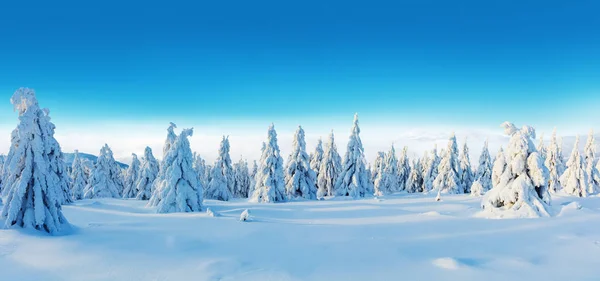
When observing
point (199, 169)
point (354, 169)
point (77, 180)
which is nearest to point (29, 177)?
point (354, 169)

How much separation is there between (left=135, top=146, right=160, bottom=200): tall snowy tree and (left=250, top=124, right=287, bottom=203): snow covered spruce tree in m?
16.6

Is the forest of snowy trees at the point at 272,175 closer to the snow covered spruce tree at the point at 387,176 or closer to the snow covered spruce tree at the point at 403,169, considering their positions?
the snow covered spruce tree at the point at 387,176

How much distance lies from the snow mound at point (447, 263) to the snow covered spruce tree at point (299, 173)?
27.3 meters

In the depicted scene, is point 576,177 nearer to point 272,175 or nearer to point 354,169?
point 354,169

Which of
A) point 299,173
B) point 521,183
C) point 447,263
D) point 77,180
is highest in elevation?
point 299,173

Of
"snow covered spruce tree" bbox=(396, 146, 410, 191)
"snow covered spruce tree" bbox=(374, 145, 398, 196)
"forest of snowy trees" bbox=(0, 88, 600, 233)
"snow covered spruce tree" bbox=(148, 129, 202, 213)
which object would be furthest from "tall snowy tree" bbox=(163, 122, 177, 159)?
"snow covered spruce tree" bbox=(396, 146, 410, 191)

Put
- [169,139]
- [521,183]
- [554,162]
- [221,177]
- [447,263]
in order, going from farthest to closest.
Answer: [554,162] → [221,177] → [169,139] → [521,183] → [447,263]

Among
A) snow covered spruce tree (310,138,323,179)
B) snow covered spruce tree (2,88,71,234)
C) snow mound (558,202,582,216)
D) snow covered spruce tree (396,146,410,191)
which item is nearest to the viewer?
snow covered spruce tree (2,88,71,234)

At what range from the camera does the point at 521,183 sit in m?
18.0

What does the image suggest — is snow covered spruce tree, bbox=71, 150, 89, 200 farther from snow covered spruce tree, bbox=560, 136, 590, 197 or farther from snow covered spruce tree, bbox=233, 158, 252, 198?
snow covered spruce tree, bbox=560, 136, 590, 197

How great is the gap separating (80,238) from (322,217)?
1264 centimetres

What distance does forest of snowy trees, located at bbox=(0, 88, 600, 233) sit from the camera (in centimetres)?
1300

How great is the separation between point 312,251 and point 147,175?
120ft

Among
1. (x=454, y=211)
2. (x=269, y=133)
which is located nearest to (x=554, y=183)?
(x=454, y=211)
